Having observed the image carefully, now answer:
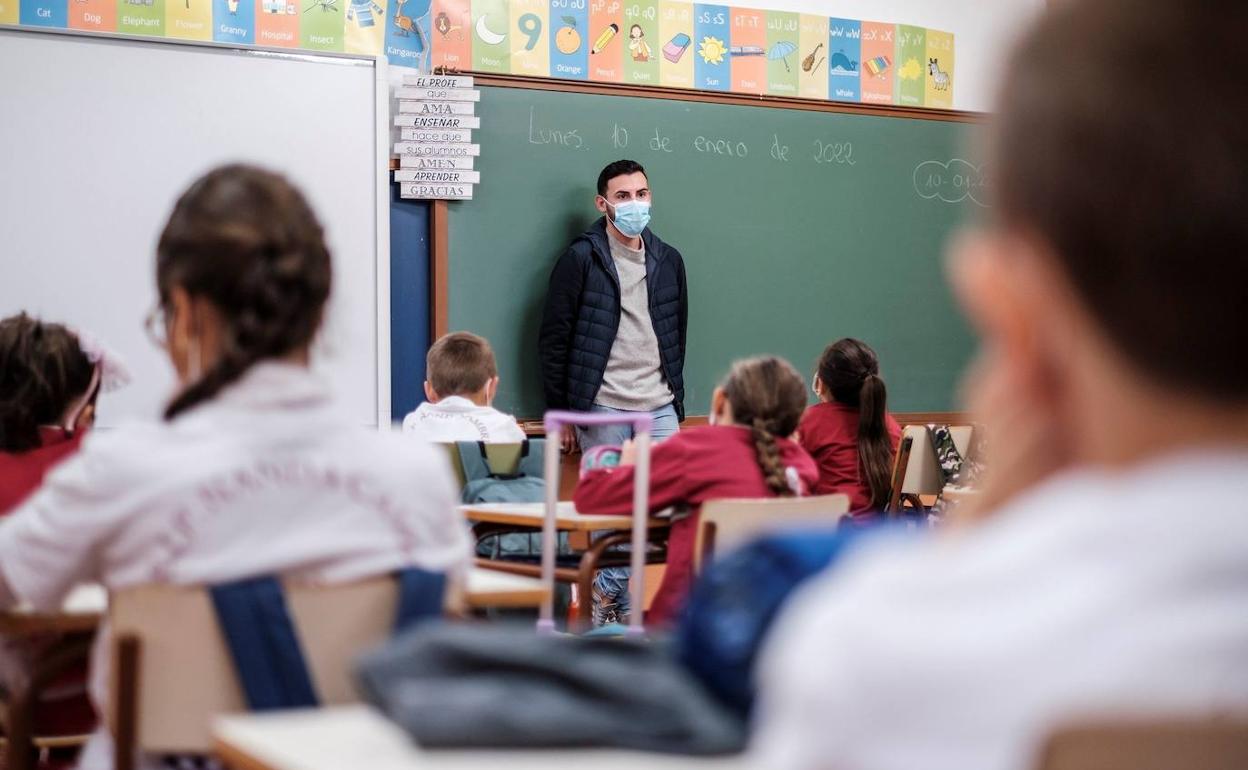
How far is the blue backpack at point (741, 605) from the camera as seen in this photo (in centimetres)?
97

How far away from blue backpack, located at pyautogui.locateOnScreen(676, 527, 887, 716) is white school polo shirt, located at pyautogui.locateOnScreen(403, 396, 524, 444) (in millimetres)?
3166

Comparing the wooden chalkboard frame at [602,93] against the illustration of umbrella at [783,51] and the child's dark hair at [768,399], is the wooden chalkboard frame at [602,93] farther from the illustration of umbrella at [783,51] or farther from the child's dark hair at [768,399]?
the child's dark hair at [768,399]

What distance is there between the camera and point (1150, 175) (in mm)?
532

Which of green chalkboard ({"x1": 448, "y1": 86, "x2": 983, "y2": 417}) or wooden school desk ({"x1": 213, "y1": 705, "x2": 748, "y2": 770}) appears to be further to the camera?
green chalkboard ({"x1": 448, "y1": 86, "x2": 983, "y2": 417})

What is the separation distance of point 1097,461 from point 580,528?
9.15 ft

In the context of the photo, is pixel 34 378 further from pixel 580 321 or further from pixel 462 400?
pixel 580 321

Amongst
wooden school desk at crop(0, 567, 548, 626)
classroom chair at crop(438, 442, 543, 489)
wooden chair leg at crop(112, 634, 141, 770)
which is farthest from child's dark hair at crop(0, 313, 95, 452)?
classroom chair at crop(438, 442, 543, 489)

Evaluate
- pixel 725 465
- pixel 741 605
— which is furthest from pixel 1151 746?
pixel 725 465

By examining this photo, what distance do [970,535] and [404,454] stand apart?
3.45 feet

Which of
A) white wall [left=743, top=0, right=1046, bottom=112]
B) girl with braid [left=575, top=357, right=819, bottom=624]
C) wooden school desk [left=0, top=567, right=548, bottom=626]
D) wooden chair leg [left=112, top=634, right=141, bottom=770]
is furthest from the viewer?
white wall [left=743, top=0, right=1046, bottom=112]

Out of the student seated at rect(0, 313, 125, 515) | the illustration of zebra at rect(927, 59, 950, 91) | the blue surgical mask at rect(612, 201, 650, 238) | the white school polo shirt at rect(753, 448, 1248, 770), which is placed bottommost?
the student seated at rect(0, 313, 125, 515)

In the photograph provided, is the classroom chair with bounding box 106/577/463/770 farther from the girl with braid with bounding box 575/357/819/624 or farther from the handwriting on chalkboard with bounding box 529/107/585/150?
the handwriting on chalkboard with bounding box 529/107/585/150

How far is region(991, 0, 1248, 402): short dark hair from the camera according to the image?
0.53m

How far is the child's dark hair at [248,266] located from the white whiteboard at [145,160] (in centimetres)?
323
